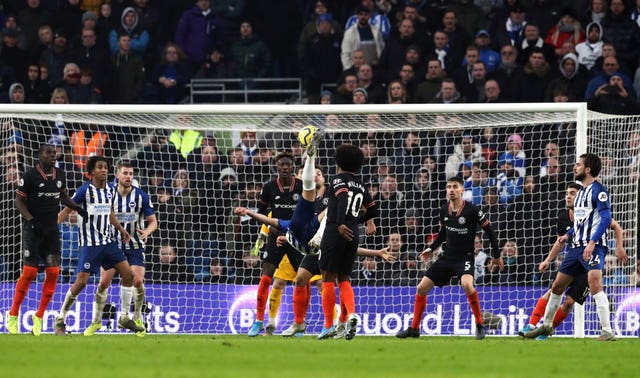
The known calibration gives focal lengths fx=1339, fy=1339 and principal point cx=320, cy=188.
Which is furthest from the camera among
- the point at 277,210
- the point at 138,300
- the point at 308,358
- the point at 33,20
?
the point at 33,20

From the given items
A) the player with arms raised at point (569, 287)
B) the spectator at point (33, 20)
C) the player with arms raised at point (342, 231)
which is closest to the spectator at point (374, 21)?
the spectator at point (33, 20)

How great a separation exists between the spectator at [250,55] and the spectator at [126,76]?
155 centimetres

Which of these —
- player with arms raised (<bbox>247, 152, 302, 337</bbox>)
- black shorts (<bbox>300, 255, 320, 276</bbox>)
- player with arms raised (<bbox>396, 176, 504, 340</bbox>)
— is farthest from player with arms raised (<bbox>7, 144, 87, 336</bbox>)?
player with arms raised (<bbox>396, 176, 504, 340</bbox>)

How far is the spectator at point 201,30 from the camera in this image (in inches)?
872

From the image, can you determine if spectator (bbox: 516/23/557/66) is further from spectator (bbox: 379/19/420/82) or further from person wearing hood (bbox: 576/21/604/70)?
spectator (bbox: 379/19/420/82)

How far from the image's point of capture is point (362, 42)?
21.2m

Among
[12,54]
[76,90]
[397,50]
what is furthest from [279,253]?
[12,54]

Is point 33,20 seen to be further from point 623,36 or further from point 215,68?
point 623,36

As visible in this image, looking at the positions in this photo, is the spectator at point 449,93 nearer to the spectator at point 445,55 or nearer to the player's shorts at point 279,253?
the spectator at point 445,55

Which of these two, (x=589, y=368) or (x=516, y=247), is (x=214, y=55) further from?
(x=589, y=368)

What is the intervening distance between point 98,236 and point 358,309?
12.8 feet

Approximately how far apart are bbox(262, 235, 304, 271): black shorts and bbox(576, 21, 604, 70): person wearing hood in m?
6.75

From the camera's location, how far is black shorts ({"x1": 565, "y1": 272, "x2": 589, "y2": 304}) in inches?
581

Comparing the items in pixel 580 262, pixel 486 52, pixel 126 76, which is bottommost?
pixel 580 262
